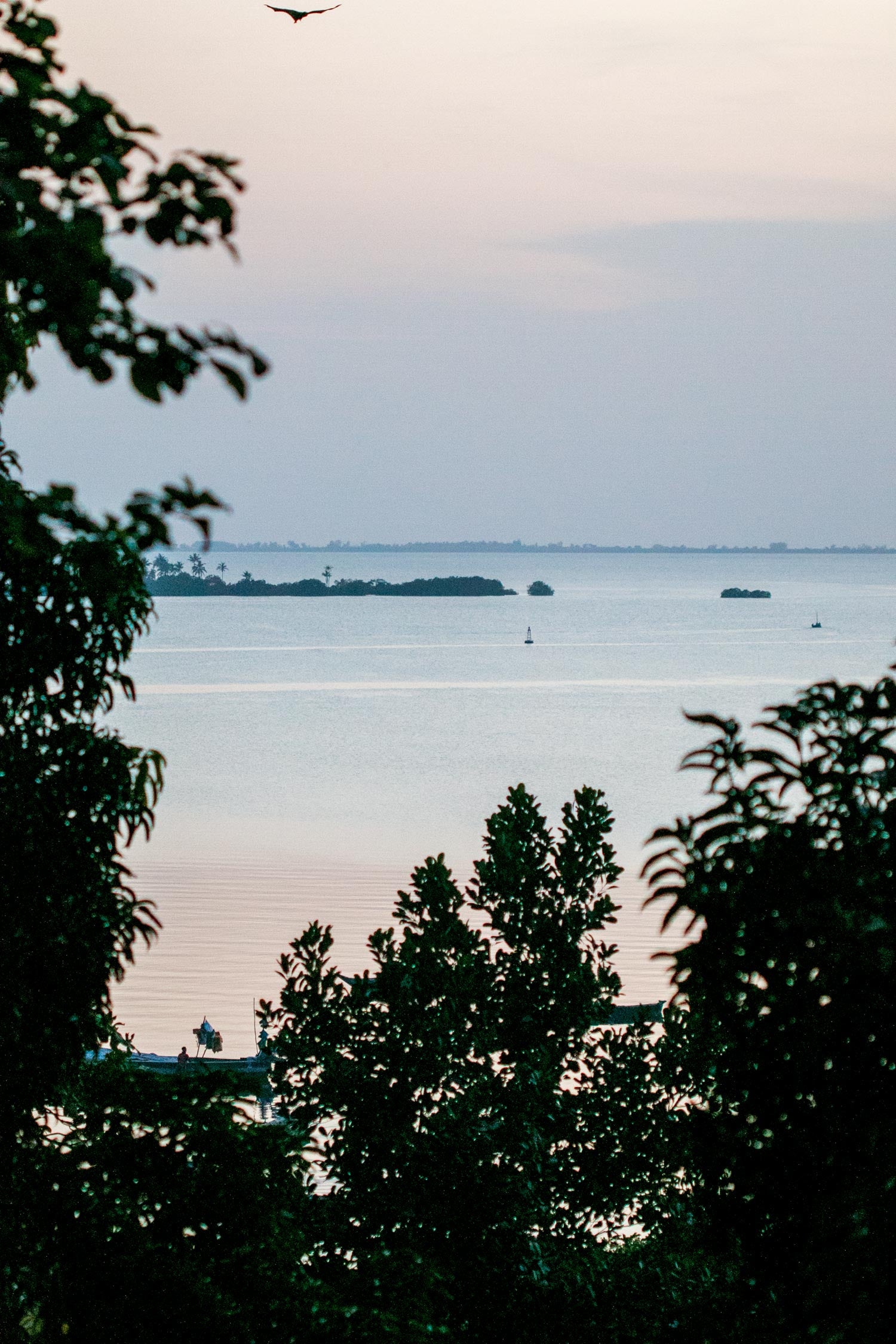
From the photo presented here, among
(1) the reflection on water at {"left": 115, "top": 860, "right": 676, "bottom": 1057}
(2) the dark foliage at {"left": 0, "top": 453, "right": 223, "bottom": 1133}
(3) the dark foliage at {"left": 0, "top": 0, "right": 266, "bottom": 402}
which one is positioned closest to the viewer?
(3) the dark foliage at {"left": 0, "top": 0, "right": 266, "bottom": 402}

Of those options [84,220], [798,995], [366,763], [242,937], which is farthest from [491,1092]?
[366,763]

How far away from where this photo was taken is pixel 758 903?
6496 millimetres

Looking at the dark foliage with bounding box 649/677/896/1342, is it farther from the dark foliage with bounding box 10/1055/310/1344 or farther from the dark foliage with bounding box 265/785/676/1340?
the dark foliage with bounding box 265/785/676/1340

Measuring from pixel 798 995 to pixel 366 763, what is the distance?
81921 millimetres

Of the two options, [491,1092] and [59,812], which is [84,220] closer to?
[59,812]

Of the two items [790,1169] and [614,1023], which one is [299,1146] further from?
[614,1023]

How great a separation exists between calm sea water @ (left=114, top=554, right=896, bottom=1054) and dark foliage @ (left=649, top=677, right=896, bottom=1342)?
4.70ft

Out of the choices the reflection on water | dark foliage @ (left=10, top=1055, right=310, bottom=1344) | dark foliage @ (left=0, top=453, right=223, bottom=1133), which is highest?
the reflection on water

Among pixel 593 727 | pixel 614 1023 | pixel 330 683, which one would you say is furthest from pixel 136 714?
pixel 614 1023

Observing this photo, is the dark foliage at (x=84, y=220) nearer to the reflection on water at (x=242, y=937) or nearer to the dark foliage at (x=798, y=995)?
the dark foliage at (x=798, y=995)

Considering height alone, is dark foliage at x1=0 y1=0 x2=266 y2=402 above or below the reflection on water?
below

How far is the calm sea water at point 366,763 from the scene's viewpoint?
45.9 metres

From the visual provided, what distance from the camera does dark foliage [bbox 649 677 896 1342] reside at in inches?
236

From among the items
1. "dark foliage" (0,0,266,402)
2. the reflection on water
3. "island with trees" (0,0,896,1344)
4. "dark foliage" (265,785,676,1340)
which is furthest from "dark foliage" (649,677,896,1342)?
the reflection on water
